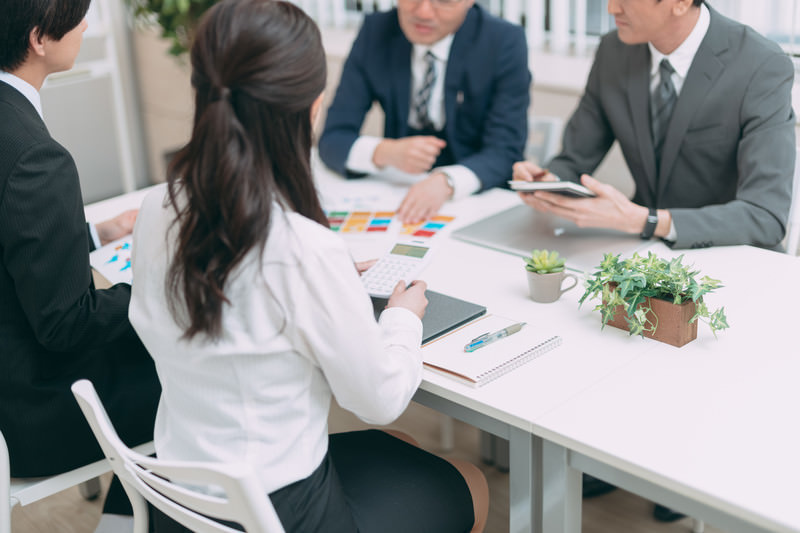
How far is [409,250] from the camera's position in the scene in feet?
5.78

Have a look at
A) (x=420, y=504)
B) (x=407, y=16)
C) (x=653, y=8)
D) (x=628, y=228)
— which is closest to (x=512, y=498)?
(x=420, y=504)

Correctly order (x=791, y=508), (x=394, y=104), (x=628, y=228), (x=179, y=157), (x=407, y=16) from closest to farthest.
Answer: (x=791, y=508) → (x=179, y=157) → (x=628, y=228) → (x=407, y=16) → (x=394, y=104)

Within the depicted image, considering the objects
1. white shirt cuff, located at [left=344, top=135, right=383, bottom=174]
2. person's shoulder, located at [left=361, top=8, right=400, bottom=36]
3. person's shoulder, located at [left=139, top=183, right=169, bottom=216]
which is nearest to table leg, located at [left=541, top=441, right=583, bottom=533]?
person's shoulder, located at [left=139, top=183, right=169, bottom=216]

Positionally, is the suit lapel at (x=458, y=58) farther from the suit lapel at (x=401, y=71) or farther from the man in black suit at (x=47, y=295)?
the man in black suit at (x=47, y=295)

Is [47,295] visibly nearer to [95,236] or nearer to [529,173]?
[95,236]

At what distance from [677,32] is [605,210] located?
545 mm

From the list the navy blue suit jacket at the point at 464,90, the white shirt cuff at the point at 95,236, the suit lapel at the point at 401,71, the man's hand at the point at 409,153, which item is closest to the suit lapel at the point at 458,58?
the navy blue suit jacket at the point at 464,90

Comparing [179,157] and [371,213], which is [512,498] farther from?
[371,213]

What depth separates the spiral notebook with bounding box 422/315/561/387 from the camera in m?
1.36

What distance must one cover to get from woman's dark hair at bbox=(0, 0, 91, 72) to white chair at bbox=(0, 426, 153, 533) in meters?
0.68

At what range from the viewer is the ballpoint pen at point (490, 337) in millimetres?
1444

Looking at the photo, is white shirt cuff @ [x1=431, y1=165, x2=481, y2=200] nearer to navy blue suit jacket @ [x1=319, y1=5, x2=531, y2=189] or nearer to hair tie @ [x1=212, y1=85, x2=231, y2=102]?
navy blue suit jacket @ [x1=319, y1=5, x2=531, y2=189]

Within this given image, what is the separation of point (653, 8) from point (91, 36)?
10.5 ft

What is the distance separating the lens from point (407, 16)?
2453 millimetres
